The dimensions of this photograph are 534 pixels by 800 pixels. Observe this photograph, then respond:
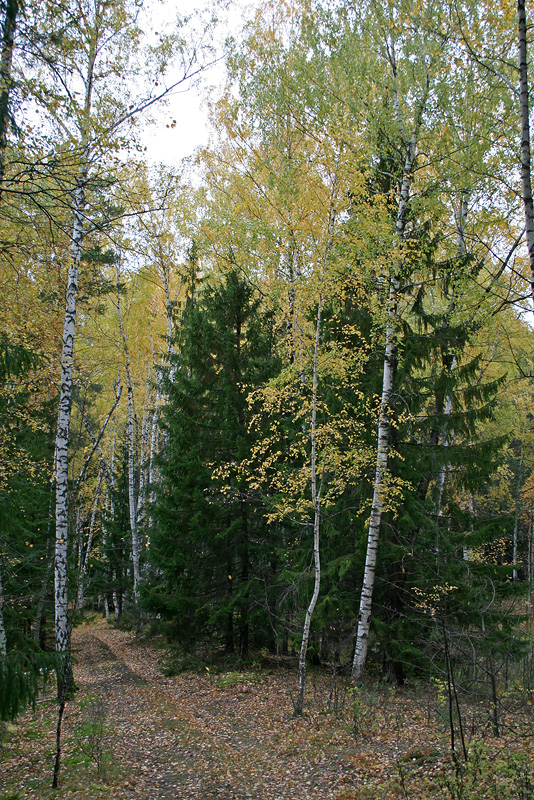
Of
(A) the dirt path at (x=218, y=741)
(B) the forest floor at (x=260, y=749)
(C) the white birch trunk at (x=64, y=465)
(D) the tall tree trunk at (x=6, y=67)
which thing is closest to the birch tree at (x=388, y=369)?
(B) the forest floor at (x=260, y=749)

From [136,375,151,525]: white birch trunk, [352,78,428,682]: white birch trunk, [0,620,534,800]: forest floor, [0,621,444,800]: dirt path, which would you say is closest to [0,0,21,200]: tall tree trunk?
[0,621,444,800]: dirt path

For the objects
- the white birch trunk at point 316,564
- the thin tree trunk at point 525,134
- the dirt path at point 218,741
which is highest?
the thin tree trunk at point 525,134

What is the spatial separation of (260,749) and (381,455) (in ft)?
14.8

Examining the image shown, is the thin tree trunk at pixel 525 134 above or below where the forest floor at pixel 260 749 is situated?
above

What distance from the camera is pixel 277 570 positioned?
11.2 m

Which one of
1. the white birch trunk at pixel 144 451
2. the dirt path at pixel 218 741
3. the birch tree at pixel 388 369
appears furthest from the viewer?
the white birch trunk at pixel 144 451

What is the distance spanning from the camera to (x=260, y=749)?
638cm

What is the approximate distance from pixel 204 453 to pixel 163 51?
7676 mm

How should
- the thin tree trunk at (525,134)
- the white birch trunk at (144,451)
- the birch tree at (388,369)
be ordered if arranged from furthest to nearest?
the white birch trunk at (144,451) < the birch tree at (388,369) < the thin tree trunk at (525,134)

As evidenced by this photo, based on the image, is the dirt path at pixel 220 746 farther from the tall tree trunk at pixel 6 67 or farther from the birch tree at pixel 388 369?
the tall tree trunk at pixel 6 67

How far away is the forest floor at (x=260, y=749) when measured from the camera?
15.8 ft

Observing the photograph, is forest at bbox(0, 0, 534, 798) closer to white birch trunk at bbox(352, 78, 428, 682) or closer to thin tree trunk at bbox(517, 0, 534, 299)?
white birch trunk at bbox(352, 78, 428, 682)

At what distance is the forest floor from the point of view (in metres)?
4.81

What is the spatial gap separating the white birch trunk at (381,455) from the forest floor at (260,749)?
2.62ft
